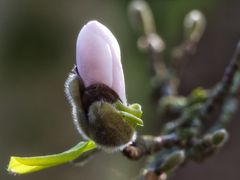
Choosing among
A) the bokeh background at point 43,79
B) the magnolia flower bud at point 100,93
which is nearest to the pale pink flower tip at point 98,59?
the magnolia flower bud at point 100,93

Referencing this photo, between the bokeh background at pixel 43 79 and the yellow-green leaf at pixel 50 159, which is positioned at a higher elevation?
the yellow-green leaf at pixel 50 159

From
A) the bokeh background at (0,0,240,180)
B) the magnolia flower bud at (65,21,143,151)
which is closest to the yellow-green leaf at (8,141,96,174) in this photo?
the magnolia flower bud at (65,21,143,151)

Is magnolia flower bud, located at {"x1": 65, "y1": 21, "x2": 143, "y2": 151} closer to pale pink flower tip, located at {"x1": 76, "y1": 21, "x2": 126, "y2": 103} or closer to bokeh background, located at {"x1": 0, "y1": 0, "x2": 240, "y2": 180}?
pale pink flower tip, located at {"x1": 76, "y1": 21, "x2": 126, "y2": 103}

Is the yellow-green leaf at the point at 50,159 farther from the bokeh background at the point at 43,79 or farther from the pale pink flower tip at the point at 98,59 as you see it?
the bokeh background at the point at 43,79

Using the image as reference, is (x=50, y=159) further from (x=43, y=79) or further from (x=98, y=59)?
(x=43, y=79)

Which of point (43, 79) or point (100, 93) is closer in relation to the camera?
point (100, 93)

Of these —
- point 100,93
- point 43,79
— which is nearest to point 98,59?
point 100,93

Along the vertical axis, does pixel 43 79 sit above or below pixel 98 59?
below
